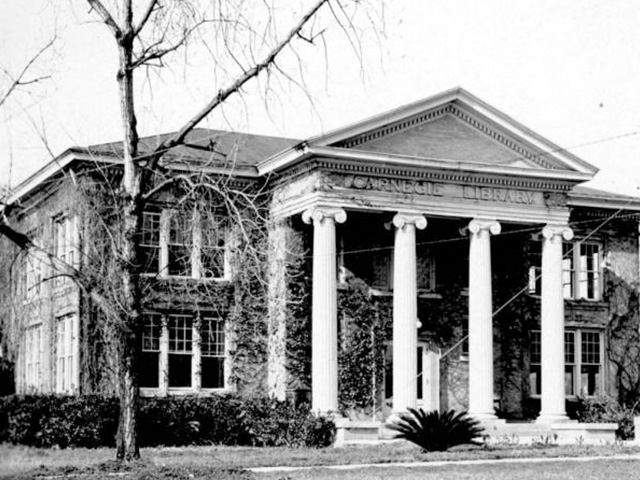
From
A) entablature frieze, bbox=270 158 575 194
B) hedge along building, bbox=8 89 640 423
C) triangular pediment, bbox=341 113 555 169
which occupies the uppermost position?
triangular pediment, bbox=341 113 555 169

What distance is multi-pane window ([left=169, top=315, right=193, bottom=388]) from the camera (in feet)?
102

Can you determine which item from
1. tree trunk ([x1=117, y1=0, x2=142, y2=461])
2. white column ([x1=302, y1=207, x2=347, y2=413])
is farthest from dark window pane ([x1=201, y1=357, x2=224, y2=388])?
tree trunk ([x1=117, y1=0, x2=142, y2=461])

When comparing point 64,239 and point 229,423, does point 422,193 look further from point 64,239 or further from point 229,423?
point 64,239

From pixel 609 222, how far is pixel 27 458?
2337cm

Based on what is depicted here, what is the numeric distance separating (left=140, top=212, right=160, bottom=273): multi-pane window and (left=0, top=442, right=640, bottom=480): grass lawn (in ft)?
22.5

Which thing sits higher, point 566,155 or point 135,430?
point 566,155

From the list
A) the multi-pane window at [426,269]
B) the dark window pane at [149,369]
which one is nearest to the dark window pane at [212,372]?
the dark window pane at [149,369]

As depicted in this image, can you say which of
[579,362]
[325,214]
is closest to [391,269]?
[325,214]

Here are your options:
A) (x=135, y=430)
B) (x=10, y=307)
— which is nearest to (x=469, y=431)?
(x=135, y=430)

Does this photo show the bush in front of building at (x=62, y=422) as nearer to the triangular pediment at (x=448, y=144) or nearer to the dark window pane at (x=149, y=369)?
the dark window pane at (x=149, y=369)

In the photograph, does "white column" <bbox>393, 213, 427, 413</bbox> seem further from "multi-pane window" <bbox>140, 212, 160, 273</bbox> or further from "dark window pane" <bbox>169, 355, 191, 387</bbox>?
"multi-pane window" <bbox>140, 212, 160, 273</bbox>

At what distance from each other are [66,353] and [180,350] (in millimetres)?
3348

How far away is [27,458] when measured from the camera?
2098cm

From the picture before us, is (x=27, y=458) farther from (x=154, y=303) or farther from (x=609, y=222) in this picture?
(x=609, y=222)
